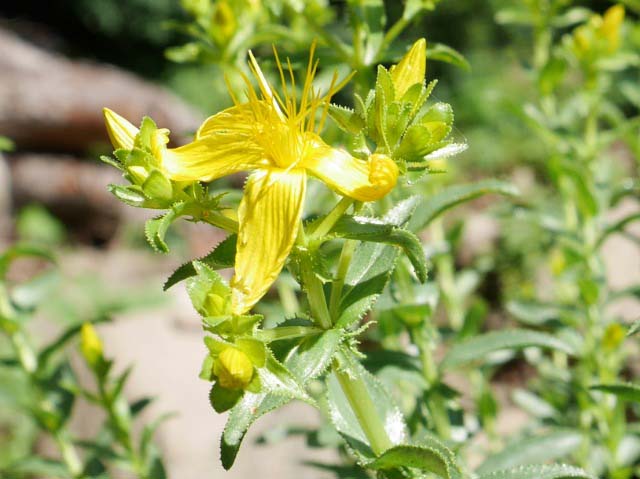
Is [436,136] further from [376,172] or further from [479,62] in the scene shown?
[479,62]

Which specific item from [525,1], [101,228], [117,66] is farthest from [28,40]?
[525,1]

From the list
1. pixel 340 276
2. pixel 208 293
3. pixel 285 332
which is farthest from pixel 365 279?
pixel 208 293

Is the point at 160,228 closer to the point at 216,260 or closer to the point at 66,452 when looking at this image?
the point at 216,260

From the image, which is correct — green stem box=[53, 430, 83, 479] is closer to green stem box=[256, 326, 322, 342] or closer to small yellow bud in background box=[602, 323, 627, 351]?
green stem box=[256, 326, 322, 342]

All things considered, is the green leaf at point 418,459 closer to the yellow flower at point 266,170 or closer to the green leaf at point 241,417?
the green leaf at point 241,417

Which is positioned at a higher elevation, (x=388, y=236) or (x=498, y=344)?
(x=388, y=236)

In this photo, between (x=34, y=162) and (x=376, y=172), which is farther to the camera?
(x=34, y=162)
